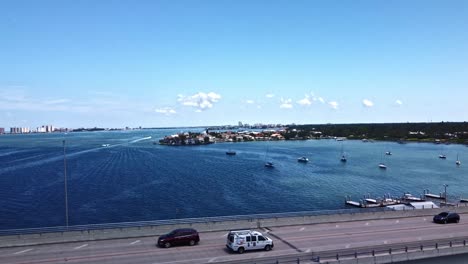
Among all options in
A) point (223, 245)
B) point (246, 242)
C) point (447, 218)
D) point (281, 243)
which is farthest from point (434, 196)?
point (246, 242)

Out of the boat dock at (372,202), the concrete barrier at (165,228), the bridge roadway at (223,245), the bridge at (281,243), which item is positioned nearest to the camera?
the bridge at (281,243)

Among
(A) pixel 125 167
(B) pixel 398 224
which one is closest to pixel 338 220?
(B) pixel 398 224

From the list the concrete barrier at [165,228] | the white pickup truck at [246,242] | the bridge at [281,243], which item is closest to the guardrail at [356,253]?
the bridge at [281,243]

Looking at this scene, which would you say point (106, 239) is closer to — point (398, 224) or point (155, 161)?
point (398, 224)

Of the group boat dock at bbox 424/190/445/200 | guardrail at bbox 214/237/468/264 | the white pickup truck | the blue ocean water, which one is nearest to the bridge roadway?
the white pickup truck

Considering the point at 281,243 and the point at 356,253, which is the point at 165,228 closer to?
the point at 281,243

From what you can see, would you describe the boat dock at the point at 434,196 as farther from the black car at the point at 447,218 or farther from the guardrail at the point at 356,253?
the guardrail at the point at 356,253

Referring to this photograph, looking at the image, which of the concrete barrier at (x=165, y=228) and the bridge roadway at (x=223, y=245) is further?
the concrete barrier at (x=165, y=228)
